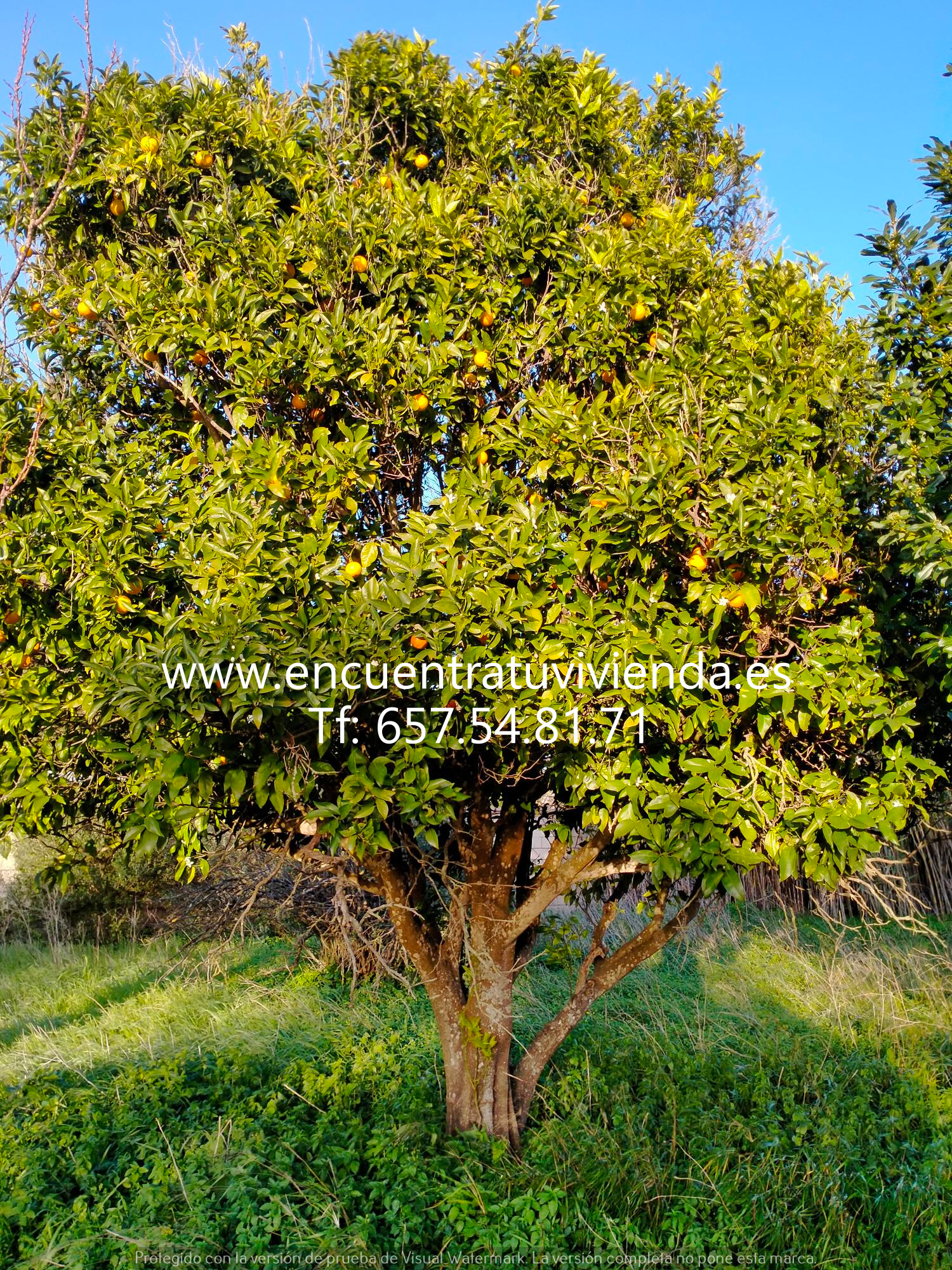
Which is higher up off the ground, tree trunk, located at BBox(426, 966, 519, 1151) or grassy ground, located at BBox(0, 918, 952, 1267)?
tree trunk, located at BBox(426, 966, 519, 1151)

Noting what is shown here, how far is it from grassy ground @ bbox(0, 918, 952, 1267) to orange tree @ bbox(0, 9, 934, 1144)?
0.57 metres

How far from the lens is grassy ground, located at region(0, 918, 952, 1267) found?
3.46m

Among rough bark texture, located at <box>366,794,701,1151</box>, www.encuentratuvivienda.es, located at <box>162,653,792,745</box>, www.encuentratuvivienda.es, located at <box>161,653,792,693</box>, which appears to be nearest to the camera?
www.encuentratuvivienda.es, located at <box>161,653,792,693</box>

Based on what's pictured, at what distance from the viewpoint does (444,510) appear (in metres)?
3.06

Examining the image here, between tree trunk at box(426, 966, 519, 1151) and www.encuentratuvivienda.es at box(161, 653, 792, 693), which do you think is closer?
www.encuentratuvivienda.es at box(161, 653, 792, 693)

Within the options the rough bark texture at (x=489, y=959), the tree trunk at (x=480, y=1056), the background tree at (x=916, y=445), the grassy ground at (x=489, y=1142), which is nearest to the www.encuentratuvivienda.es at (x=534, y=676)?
the background tree at (x=916, y=445)

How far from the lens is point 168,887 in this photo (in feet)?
32.0

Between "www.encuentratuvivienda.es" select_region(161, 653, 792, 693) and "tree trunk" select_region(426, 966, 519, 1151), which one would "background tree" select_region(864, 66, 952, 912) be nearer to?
"www.encuentratuvivienda.es" select_region(161, 653, 792, 693)

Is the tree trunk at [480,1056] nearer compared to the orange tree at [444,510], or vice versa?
the orange tree at [444,510]

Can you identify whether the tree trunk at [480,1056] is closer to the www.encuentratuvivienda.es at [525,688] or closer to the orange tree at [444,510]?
the orange tree at [444,510]

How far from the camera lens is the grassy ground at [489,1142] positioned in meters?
3.46

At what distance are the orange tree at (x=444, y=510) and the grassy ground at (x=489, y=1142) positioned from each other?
22.4 inches

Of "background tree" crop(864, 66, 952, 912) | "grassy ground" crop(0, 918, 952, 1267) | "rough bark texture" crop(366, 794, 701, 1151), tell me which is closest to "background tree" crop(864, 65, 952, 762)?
"background tree" crop(864, 66, 952, 912)

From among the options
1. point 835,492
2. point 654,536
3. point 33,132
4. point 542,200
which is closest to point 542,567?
point 654,536
